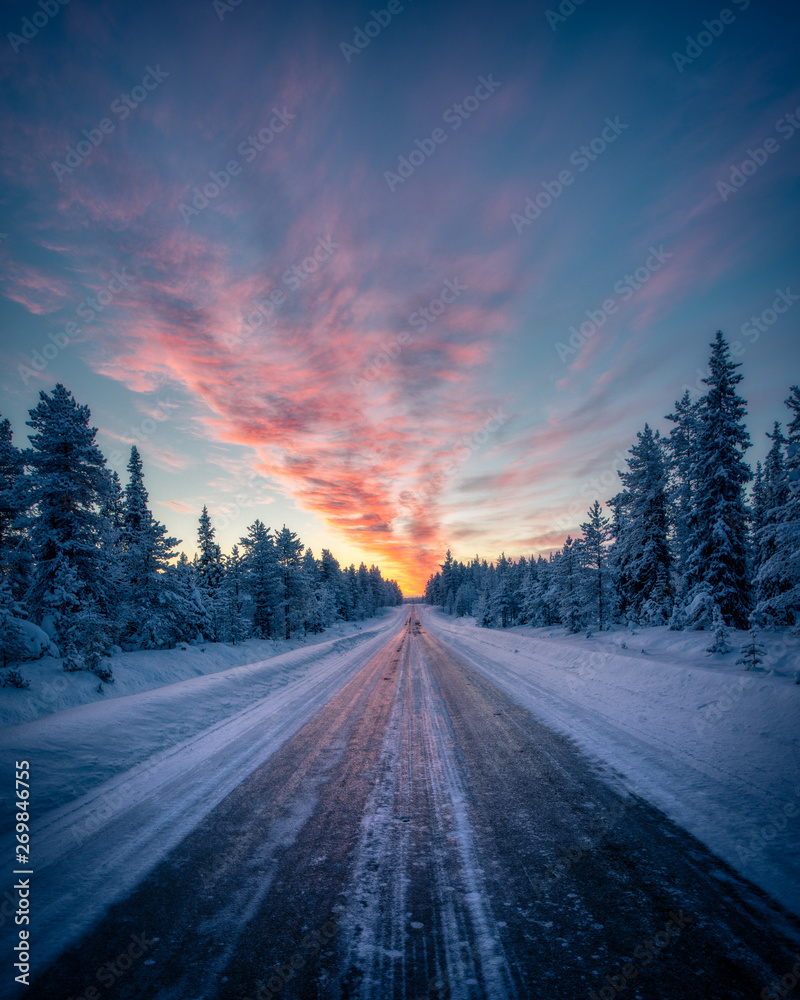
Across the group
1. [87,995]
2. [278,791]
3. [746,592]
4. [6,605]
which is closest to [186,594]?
[6,605]

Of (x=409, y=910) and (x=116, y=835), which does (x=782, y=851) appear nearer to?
(x=409, y=910)

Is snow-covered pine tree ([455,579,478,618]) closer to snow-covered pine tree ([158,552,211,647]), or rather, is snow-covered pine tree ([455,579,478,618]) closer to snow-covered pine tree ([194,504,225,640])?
snow-covered pine tree ([194,504,225,640])

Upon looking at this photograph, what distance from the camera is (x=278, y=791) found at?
527cm

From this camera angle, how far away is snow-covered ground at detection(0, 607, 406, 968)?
362 centimetres

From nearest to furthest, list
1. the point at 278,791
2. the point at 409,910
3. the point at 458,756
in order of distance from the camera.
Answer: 1. the point at 409,910
2. the point at 278,791
3. the point at 458,756

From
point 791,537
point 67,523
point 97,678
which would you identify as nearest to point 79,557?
point 67,523

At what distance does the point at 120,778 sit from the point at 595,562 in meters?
29.0

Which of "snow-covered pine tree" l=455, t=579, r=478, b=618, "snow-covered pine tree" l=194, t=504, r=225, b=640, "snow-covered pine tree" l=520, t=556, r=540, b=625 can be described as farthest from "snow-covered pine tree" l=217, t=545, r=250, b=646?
"snow-covered pine tree" l=455, t=579, r=478, b=618

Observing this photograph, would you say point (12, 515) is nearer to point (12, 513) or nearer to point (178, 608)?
point (12, 513)

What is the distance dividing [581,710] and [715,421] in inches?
643

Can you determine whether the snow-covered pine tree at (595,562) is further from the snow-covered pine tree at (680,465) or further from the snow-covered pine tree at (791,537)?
the snow-covered pine tree at (791,537)

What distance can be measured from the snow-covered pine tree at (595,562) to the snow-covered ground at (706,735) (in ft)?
53.6

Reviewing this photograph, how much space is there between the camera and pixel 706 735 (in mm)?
6520

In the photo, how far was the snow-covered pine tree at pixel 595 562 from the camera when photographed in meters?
28.2
